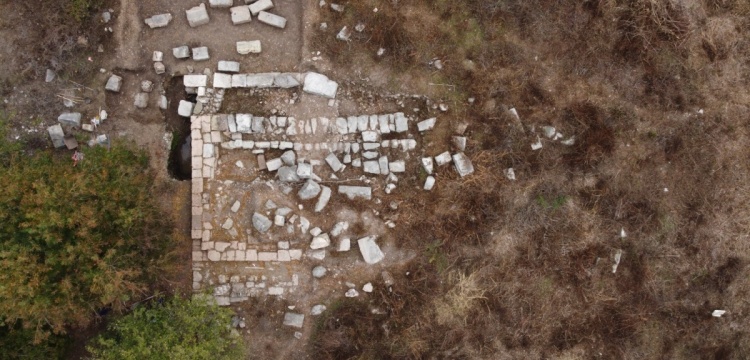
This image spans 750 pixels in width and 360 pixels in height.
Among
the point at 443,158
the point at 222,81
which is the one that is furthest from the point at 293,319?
the point at 222,81

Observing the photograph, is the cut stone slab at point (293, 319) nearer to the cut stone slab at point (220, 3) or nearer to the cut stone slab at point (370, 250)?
the cut stone slab at point (370, 250)

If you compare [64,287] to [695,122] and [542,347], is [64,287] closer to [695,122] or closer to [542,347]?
[542,347]

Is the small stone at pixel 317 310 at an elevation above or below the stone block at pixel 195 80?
below

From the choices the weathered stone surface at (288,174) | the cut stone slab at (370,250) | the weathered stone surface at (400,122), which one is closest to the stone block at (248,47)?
the weathered stone surface at (288,174)

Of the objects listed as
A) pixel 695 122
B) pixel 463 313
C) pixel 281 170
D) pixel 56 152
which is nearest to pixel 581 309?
pixel 463 313

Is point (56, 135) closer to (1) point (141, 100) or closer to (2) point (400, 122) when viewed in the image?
(1) point (141, 100)

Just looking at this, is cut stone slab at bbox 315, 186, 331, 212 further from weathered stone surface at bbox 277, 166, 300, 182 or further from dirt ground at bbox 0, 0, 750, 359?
weathered stone surface at bbox 277, 166, 300, 182
